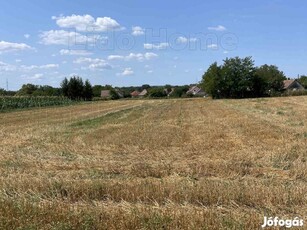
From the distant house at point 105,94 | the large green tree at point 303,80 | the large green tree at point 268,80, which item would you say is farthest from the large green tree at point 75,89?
the large green tree at point 303,80

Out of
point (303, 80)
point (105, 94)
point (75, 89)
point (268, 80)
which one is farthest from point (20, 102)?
point (303, 80)

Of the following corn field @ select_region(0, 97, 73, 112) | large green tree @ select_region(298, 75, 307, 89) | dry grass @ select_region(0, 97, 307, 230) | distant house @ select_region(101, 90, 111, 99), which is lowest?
dry grass @ select_region(0, 97, 307, 230)

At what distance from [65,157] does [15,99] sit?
51862 millimetres

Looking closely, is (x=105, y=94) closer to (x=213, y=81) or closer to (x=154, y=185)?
(x=213, y=81)

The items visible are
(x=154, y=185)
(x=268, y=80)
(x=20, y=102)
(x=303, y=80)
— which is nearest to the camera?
(x=154, y=185)

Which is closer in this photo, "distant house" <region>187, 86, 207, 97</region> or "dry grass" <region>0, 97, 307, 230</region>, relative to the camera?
"dry grass" <region>0, 97, 307, 230</region>

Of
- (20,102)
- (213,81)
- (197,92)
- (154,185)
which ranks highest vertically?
(213,81)

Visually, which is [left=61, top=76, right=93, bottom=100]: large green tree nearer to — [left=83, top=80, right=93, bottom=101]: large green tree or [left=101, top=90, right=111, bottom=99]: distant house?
[left=83, top=80, right=93, bottom=101]: large green tree

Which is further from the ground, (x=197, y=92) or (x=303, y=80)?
(x=303, y=80)

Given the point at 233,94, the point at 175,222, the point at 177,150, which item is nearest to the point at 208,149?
the point at 177,150

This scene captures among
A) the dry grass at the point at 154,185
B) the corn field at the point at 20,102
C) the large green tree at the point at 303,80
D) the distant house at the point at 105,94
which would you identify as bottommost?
the dry grass at the point at 154,185

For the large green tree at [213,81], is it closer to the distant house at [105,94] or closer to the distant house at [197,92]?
the distant house at [197,92]

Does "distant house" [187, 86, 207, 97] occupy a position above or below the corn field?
above

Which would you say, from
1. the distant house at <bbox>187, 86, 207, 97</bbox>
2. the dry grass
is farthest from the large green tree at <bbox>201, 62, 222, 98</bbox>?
the dry grass
